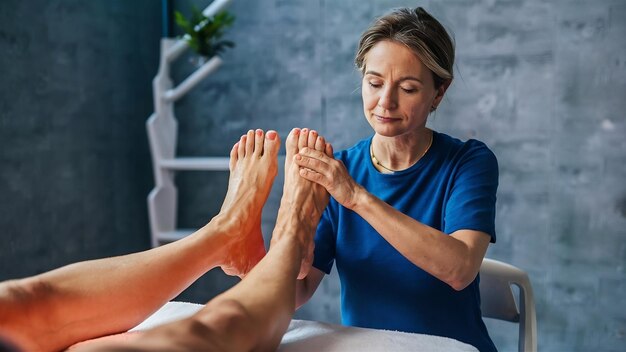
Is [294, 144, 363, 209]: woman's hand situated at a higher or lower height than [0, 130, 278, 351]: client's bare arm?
higher

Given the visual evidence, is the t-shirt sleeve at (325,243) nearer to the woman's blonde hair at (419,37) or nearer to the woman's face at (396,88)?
the woman's face at (396,88)

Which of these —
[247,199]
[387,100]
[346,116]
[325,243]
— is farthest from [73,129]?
[387,100]

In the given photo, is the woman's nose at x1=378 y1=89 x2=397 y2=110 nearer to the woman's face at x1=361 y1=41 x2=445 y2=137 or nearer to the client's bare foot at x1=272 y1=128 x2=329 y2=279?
the woman's face at x1=361 y1=41 x2=445 y2=137

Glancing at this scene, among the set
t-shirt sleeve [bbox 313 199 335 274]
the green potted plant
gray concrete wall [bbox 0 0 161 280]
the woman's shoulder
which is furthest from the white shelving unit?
the woman's shoulder

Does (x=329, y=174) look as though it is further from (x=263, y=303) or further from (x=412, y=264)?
(x=263, y=303)

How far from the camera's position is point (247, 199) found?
1378 millimetres

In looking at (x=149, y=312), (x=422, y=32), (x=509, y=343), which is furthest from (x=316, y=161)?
(x=509, y=343)

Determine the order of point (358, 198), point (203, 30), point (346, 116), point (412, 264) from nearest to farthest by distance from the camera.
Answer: point (358, 198), point (412, 264), point (203, 30), point (346, 116)

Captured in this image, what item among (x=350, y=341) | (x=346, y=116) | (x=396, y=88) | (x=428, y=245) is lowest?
(x=350, y=341)

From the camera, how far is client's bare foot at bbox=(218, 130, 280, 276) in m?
1.30

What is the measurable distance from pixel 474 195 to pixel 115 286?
0.66 meters

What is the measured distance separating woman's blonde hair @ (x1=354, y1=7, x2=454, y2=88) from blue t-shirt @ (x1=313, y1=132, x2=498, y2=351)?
→ 0.56 feet

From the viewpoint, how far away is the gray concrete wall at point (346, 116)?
224cm

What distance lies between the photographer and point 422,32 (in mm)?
1249
